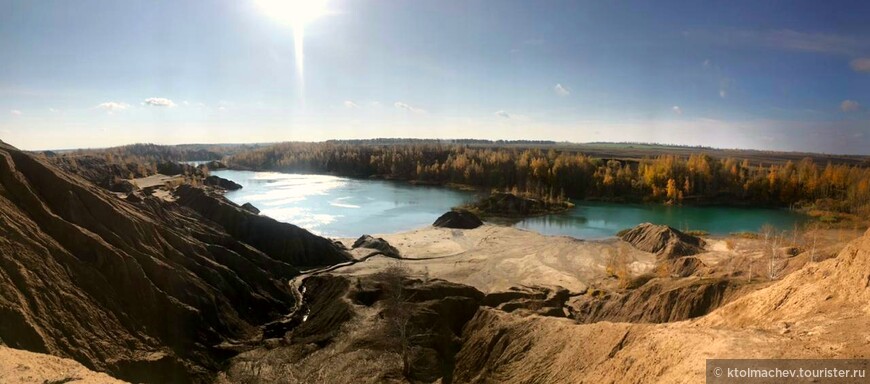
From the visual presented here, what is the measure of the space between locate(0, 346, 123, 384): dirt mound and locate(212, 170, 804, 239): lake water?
5061 cm

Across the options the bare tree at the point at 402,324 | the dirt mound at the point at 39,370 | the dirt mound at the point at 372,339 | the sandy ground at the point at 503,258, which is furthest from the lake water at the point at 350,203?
the dirt mound at the point at 39,370

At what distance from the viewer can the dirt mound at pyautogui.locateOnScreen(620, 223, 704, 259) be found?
46781mm

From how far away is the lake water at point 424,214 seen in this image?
71338 mm

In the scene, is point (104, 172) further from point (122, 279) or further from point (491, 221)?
point (122, 279)

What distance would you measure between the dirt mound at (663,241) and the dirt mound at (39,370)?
152ft

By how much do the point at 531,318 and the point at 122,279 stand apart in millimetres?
20810

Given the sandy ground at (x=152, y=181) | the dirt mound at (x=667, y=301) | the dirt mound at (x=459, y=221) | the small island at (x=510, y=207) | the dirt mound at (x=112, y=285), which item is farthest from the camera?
the sandy ground at (x=152, y=181)

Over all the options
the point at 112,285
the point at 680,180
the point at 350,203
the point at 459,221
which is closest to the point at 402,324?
the point at 112,285

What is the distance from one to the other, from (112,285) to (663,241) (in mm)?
49288

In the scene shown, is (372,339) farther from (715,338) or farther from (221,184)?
(221,184)

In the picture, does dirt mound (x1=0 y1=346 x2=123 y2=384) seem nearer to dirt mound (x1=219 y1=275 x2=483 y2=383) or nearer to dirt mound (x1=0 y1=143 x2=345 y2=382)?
dirt mound (x1=0 y1=143 x2=345 y2=382)

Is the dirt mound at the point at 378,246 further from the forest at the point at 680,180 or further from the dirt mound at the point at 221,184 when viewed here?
the dirt mound at the point at 221,184

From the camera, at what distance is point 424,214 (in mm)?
83812

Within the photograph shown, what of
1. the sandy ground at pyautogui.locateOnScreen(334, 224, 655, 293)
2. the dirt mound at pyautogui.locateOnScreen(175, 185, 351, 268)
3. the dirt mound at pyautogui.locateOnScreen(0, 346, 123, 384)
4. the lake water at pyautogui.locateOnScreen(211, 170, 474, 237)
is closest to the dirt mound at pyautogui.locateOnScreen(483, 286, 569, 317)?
the sandy ground at pyautogui.locateOnScreen(334, 224, 655, 293)
